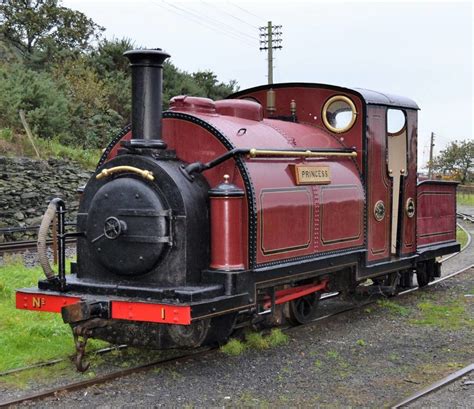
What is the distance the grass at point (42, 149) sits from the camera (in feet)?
54.3

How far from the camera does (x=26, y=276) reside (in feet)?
31.2

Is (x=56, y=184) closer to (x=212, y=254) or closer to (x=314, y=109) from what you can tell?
(x=314, y=109)

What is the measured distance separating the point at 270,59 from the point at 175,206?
25.9 meters

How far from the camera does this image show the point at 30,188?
15.7 meters

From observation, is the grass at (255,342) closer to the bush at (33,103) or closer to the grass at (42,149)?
the grass at (42,149)

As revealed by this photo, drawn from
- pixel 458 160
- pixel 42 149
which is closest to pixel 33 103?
pixel 42 149

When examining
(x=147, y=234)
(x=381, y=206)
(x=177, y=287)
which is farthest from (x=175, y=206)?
(x=381, y=206)

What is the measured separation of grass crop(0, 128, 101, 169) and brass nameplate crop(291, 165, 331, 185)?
1147 centimetres

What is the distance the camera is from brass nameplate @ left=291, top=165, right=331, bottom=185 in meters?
6.31

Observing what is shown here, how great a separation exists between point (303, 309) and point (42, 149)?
469 inches

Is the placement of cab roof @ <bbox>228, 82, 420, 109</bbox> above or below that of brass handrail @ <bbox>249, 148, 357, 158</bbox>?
above

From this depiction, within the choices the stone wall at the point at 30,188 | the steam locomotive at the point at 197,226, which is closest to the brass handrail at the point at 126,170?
the steam locomotive at the point at 197,226

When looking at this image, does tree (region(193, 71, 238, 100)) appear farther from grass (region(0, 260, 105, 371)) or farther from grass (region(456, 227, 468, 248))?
grass (region(0, 260, 105, 371))

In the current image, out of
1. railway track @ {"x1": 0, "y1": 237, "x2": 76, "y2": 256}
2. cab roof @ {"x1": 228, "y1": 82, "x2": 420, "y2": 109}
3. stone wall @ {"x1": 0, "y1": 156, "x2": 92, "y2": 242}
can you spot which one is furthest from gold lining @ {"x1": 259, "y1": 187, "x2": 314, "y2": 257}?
stone wall @ {"x1": 0, "y1": 156, "x2": 92, "y2": 242}
